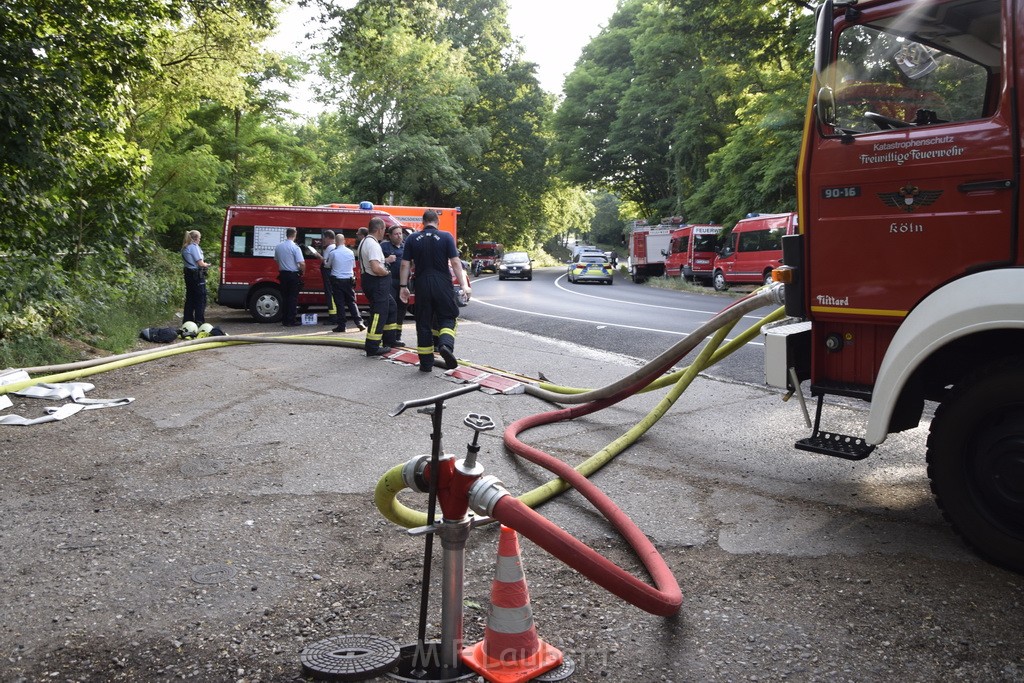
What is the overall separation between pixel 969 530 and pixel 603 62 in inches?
2139

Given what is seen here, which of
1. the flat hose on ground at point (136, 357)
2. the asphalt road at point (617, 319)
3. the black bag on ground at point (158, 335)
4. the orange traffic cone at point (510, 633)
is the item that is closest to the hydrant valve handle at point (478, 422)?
the orange traffic cone at point (510, 633)

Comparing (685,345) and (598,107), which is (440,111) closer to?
(598,107)

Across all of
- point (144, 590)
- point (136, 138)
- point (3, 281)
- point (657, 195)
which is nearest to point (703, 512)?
point (144, 590)

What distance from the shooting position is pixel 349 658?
3277mm

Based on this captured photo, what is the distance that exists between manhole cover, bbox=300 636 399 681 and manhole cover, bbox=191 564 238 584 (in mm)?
884

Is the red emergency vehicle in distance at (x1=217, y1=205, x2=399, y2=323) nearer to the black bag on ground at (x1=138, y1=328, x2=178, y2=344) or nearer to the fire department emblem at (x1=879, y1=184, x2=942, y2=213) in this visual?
the black bag on ground at (x1=138, y1=328, x2=178, y2=344)

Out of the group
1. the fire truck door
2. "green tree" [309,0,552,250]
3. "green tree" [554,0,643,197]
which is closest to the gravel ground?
the fire truck door

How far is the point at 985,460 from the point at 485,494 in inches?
99.5

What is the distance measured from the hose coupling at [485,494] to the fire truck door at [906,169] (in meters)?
2.66

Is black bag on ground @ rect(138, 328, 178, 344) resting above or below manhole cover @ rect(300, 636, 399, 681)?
above

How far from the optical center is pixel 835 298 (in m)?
4.86

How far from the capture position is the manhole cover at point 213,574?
13.4 feet

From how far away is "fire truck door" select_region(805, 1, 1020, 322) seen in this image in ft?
13.7

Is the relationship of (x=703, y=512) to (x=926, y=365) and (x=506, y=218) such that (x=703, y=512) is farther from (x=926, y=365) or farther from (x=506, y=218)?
(x=506, y=218)
